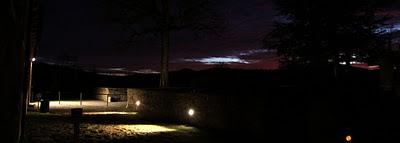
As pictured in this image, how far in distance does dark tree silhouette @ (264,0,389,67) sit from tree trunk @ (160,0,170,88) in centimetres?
1152

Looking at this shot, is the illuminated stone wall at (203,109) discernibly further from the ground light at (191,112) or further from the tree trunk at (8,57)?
the tree trunk at (8,57)

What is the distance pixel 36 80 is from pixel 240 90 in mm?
43541

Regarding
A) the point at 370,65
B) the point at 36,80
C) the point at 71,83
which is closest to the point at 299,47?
the point at 370,65

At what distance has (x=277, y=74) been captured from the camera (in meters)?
36.4

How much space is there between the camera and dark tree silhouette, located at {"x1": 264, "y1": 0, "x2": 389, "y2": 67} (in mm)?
32906

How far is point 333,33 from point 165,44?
13.4 meters

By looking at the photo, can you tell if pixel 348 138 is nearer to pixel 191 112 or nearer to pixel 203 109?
pixel 203 109

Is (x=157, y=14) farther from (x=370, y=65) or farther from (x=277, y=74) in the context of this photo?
(x=370, y=65)

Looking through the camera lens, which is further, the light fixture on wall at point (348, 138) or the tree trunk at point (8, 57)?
the light fixture on wall at point (348, 138)

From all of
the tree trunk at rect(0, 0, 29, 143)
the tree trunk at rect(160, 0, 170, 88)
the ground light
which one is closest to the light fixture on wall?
the tree trunk at rect(0, 0, 29, 143)

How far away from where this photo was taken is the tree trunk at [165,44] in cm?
2805

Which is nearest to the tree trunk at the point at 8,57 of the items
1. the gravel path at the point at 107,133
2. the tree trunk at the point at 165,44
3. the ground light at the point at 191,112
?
the gravel path at the point at 107,133

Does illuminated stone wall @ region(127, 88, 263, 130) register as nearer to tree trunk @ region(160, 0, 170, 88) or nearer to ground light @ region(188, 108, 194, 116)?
ground light @ region(188, 108, 194, 116)

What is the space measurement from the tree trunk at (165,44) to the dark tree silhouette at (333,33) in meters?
11.5
